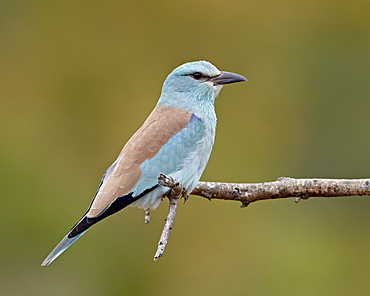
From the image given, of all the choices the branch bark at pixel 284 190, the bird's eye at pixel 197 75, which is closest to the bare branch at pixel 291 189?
the branch bark at pixel 284 190

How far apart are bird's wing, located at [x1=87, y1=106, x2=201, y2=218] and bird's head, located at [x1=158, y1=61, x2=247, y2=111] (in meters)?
0.17

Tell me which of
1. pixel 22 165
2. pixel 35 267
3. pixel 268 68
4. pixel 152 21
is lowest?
pixel 35 267

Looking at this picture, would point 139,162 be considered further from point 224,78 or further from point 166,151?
point 224,78

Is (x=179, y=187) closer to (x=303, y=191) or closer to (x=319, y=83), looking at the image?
(x=303, y=191)

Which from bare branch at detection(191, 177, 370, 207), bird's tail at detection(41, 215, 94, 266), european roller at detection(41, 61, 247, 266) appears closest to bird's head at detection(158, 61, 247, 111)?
european roller at detection(41, 61, 247, 266)

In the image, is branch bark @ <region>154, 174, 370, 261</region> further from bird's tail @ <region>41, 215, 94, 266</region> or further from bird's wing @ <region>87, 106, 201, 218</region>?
bird's tail @ <region>41, 215, 94, 266</region>

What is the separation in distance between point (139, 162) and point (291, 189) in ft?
2.44

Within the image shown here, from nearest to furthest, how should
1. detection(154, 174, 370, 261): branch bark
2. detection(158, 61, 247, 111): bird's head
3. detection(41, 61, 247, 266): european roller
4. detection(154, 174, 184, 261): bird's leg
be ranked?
1. detection(154, 174, 184, 261): bird's leg
2. detection(154, 174, 370, 261): branch bark
3. detection(41, 61, 247, 266): european roller
4. detection(158, 61, 247, 111): bird's head

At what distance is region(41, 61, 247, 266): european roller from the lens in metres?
3.51

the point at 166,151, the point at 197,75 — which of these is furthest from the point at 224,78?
the point at 166,151

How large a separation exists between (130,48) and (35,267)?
2236 millimetres

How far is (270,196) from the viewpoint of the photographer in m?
3.49

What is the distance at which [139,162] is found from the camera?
3.60 m

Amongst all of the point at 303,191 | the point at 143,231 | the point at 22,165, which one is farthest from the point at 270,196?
the point at 22,165
